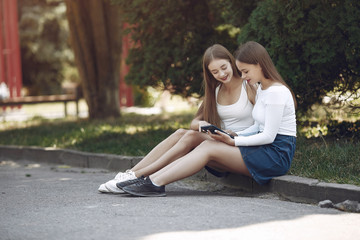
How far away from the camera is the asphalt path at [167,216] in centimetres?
415

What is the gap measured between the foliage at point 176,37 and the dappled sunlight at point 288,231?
5028mm

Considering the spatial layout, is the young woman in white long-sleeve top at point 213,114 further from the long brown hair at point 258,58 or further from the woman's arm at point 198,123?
the long brown hair at point 258,58

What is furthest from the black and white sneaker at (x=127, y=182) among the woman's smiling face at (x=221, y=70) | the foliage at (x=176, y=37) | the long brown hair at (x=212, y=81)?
the foliage at (x=176, y=37)

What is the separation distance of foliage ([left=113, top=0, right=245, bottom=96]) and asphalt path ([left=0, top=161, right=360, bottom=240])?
3.30 m

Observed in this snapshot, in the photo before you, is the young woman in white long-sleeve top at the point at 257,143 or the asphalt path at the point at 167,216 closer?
the asphalt path at the point at 167,216

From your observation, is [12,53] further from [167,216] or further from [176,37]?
[167,216]

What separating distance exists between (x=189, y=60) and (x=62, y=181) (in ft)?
10.6

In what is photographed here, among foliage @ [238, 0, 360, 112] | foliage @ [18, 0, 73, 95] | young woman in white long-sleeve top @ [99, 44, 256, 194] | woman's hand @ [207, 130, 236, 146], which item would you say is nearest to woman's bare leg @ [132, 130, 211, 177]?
young woman in white long-sleeve top @ [99, 44, 256, 194]

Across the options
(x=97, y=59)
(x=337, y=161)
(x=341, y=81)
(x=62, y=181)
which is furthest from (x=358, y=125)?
(x=97, y=59)

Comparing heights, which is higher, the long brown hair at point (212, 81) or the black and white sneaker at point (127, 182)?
the long brown hair at point (212, 81)

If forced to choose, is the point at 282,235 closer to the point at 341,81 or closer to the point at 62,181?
the point at 62,181

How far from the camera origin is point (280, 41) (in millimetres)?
7301

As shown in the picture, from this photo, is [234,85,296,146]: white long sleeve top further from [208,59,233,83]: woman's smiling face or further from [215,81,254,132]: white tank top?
[208,59,233,83]: woman's smiling face

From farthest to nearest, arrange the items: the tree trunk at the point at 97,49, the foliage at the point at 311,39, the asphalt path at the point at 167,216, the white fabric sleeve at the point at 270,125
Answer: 1. the tree trunk at the point at 97,49
2. the foliage at the point at 311,39
3. the white fabric sleeve at the point at 270,125
4. the asphalt path at the point at 167,216
